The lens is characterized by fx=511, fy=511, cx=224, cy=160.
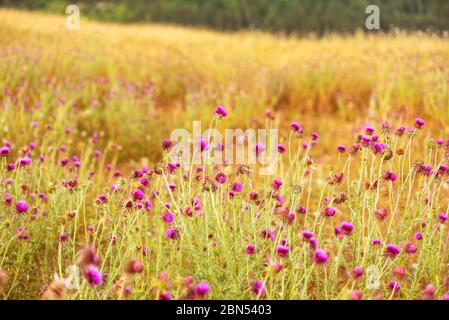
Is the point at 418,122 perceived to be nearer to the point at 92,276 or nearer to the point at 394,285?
the point at 394,285

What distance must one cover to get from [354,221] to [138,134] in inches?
102

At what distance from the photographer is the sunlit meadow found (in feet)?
5.67

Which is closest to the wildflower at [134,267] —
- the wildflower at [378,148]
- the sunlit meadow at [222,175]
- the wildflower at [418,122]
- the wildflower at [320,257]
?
the sunlit meadow at [222,175]

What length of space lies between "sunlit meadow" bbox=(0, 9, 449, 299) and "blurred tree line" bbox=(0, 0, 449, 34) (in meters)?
6.73

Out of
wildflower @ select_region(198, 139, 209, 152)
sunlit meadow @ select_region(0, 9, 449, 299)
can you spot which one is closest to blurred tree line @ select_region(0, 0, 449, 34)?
sunlit meadow @ select_region(0, 9, 449, 299)

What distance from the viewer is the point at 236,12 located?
18.3 m

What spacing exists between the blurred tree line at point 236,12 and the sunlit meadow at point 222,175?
6728 millimetres

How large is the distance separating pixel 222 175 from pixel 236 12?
17.3 metres

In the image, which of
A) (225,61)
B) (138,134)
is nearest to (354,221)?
(138,134)

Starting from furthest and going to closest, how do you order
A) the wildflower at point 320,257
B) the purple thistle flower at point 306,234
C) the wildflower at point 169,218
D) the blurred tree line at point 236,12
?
1. the blurred tree line at point 236,12
2. the wildflower at point 169,218
3. the purple thistle flower at point 306,234
4. the wildflower at point 320,257

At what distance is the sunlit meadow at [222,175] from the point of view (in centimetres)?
173

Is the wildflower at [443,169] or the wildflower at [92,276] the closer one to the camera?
the wildflower at [92,276]

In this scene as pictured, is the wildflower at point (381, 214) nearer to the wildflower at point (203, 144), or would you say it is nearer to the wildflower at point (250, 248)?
the wildflower at point (250, 248)

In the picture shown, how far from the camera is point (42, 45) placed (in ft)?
22.0
